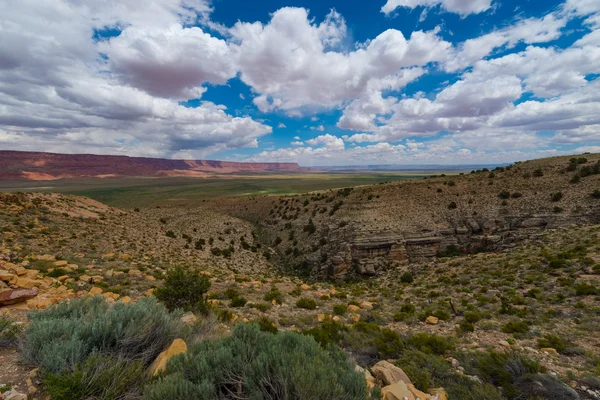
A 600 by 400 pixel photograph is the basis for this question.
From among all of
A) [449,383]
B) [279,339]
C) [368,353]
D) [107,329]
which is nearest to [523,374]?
[449,383]

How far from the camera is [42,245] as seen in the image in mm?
17391

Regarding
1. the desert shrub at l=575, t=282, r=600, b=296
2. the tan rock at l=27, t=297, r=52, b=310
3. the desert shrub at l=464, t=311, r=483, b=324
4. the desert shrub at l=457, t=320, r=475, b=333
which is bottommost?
the desert shrub at l=464, t=311, r=483, b=324

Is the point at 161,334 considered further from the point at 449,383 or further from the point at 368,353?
the point at 449,383

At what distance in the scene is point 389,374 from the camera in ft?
18.8

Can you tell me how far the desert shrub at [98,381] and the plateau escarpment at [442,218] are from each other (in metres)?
23.4

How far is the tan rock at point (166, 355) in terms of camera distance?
466cm

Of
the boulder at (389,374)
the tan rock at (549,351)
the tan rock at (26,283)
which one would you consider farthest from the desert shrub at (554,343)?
the tan rock at (26,283)

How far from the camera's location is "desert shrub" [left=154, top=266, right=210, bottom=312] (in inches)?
374

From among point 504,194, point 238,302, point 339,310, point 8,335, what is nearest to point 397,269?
point 339,310

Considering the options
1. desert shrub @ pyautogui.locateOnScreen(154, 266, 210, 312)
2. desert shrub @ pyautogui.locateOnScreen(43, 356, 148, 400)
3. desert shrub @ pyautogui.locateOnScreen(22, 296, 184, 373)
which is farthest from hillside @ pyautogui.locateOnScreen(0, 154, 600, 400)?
desert shrub @ pyautogui.locateOnScreen(43, 356, 148, 400)

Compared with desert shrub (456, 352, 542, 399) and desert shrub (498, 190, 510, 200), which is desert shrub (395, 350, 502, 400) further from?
desert shrub (498, 190, 510, 200)

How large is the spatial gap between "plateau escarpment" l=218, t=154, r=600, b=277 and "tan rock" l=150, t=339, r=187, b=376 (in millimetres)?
22274

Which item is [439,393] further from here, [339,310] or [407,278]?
[407,278]

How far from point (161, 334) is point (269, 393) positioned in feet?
10.4
